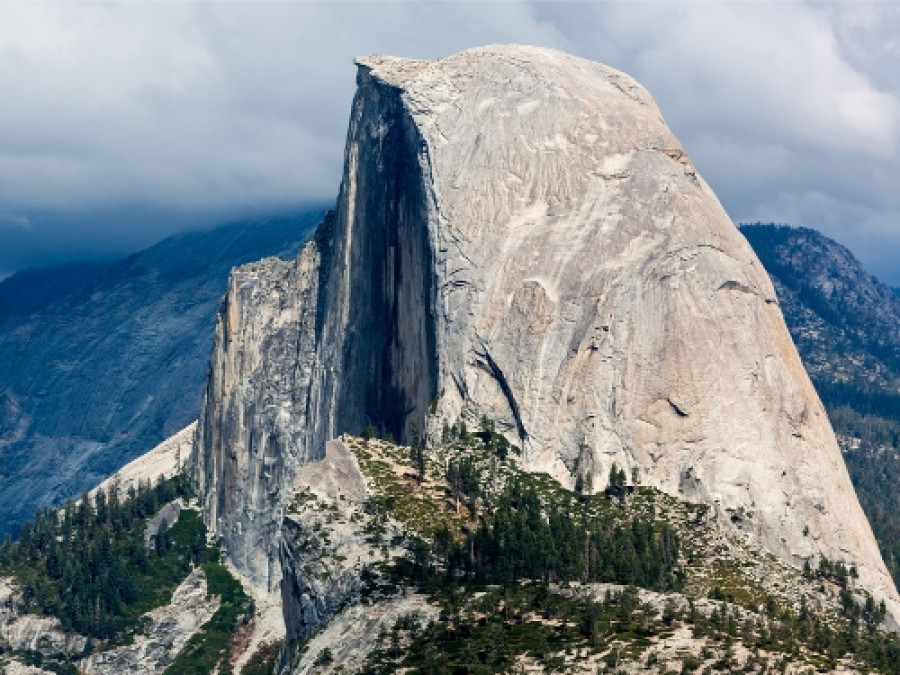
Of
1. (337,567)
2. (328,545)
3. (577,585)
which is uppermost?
(328,545)

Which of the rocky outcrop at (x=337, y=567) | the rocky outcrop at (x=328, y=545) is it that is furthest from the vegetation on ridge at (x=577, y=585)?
the rocky outcrop at (x=328, y=545)

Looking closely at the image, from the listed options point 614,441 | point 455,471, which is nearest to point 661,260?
point 614,441

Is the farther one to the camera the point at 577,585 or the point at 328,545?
the point at 328,545

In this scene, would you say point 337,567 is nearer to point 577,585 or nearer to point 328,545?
point 328,545

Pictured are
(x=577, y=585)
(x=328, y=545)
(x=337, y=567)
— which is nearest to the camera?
(x=577, y=585)

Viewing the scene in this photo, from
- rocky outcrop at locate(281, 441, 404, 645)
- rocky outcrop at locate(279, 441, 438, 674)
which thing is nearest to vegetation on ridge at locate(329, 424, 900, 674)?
rocky outcrop at locate(279, 441, 438, 674)

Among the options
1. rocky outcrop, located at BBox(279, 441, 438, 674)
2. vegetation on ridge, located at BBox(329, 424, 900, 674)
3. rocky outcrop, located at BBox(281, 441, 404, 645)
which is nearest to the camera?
vegetation on ridge, located at BBox(329, 424, 900, 674)

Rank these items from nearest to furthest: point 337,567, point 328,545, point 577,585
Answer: point 577,585
point 337,567
point 328,545

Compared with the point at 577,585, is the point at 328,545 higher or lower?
higher

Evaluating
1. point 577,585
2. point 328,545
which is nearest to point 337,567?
point 328,545

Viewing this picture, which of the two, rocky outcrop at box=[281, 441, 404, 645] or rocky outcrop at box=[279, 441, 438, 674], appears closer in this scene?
rocky outcrop at box=[279, 441, 438, 674]

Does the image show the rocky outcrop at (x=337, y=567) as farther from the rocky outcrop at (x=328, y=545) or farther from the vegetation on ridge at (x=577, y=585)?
the vegetation on ridge at (x=577, y=585)

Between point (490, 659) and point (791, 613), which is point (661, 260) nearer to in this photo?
point (791, 613)

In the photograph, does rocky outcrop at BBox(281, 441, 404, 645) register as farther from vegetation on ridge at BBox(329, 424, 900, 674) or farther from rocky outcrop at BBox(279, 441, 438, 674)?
vegetation on ridge at BBox(329, 424, 900, 674)
